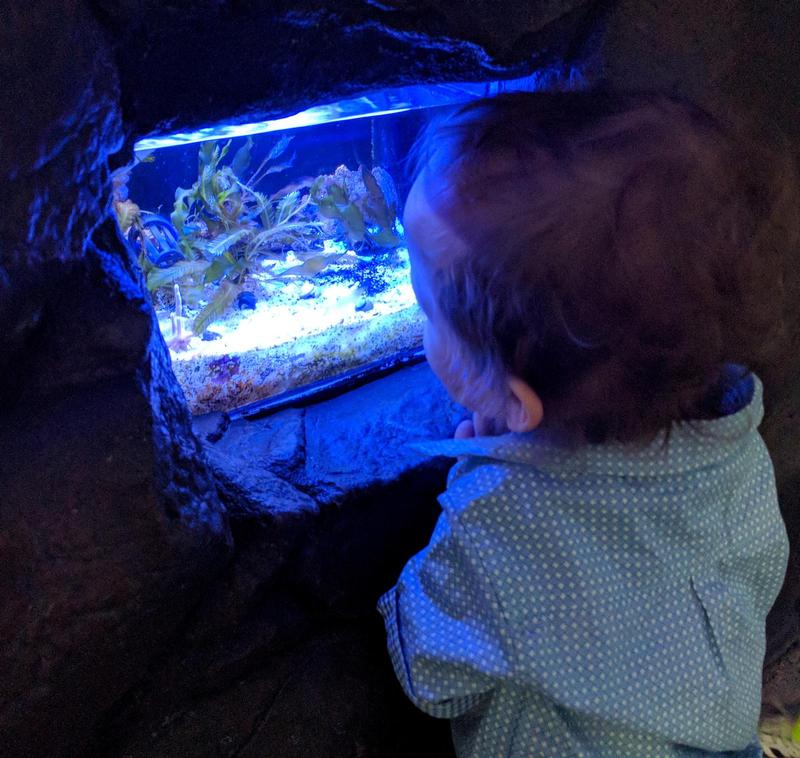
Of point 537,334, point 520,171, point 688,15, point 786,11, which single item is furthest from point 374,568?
point 786,11

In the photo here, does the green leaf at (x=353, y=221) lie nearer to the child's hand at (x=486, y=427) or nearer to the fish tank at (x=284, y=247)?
the fish tank at (x=284, y=247)

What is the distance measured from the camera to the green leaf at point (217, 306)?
1975 millimetres

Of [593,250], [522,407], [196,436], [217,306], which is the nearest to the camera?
[593,250]

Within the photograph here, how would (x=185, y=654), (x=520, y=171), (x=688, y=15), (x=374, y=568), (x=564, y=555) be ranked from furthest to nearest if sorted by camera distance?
(x=374, y=568)
(x=688, y=15)
(x=185, y=654)
(x=564, y=555)
(x=520, y=171)

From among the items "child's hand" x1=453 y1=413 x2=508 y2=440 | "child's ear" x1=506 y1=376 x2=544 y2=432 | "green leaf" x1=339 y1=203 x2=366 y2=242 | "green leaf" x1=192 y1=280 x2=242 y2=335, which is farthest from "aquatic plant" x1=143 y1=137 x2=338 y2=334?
"child's ear" x1=506 y1=376 x2=544 y2=432

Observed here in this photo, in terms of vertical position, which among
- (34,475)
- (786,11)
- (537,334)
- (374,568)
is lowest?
(374,568)

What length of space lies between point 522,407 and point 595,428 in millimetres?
113

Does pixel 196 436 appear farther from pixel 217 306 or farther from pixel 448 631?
pixel 217 306

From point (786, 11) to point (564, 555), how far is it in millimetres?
1089

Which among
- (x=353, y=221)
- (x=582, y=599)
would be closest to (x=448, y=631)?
(x=582, y=599)

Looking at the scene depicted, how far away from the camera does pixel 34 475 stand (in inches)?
37.0

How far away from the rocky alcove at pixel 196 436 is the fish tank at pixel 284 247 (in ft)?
0.69

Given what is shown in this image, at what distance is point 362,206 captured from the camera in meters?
2.27

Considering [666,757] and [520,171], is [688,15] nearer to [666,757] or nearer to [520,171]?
[520,171]
